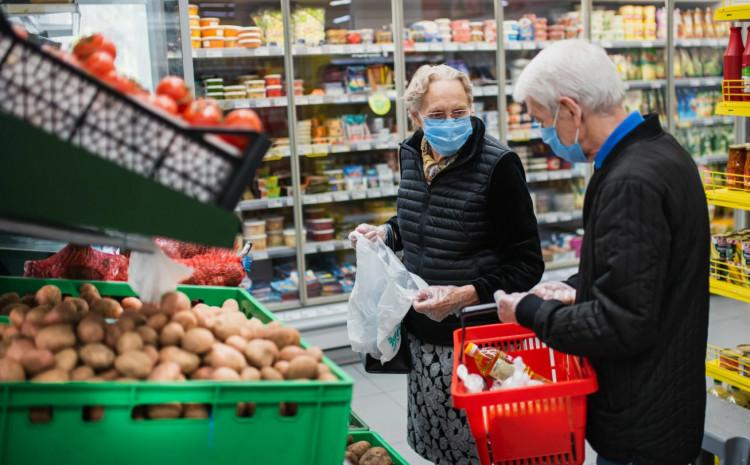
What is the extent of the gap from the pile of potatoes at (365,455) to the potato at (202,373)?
1162mm

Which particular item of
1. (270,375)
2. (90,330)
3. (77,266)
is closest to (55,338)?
(90,330)

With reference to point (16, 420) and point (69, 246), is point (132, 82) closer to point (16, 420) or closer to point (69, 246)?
point (16, 420)

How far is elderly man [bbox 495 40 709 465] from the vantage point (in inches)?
62.4

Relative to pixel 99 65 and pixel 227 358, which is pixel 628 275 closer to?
pixel 227 358

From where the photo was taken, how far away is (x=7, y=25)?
1.09 m

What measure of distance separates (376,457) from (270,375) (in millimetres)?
1156

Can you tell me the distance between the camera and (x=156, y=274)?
152cm

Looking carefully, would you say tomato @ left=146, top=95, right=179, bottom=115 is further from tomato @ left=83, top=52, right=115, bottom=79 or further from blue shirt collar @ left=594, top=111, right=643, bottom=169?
blue shirt collar @ left=594, top=111, right=643, bottom=169

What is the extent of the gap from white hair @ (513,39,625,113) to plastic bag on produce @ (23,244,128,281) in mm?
1154

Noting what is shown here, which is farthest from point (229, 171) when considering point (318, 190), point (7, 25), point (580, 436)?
point (318, 190)

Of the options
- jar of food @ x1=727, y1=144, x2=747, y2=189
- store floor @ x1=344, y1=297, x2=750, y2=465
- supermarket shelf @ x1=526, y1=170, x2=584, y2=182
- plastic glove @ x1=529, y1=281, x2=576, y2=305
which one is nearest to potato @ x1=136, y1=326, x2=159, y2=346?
plastic glove @ x1=529, y1=281, x2=576, y2=305

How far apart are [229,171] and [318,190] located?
4.22 metres

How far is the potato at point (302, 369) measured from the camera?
131 centimetres

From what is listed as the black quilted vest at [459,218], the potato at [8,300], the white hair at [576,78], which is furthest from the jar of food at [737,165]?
the potato at [8,300]
